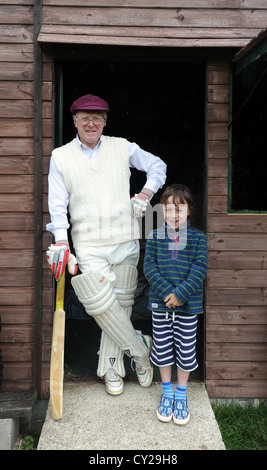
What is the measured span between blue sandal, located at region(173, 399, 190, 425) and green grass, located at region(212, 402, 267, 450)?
0.41 m

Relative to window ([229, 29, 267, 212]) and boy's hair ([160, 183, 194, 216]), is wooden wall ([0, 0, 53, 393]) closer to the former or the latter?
boy's hair ([160, 183, 194, 216])

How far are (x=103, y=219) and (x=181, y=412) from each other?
1412 mm

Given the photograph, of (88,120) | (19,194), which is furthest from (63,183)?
(88,120)

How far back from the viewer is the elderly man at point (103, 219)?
3.05 metres

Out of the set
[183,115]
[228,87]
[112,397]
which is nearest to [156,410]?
[112,397]

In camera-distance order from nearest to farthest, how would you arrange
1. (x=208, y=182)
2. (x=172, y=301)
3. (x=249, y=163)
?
1. (x=172, y=301)
2. (x=208, y=182)
3. (x=249, y=163)

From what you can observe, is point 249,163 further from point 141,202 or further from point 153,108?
point 141,202

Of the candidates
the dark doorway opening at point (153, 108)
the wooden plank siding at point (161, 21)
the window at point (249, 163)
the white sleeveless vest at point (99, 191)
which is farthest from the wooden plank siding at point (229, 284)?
the window at point (249, 163)

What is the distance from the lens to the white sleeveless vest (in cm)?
309

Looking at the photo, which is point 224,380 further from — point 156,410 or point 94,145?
point 94,145

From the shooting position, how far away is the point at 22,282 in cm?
326

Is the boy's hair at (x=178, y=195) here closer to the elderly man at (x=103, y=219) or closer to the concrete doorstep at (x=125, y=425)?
the elderly man at (x=103, y=219)

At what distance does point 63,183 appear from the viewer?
3.11 m

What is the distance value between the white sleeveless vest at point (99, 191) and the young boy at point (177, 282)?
362 millimetres
